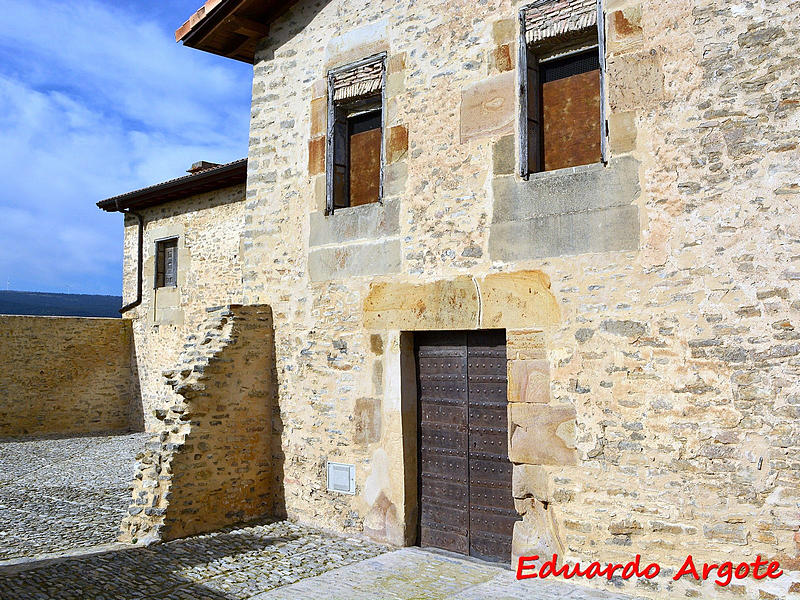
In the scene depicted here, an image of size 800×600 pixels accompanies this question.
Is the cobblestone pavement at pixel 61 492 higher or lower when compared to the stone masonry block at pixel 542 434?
lower

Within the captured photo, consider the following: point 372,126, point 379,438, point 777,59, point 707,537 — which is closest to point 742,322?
point 707,537

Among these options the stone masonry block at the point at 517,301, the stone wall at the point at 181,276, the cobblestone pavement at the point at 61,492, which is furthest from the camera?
the stone wall at the point at 181,276

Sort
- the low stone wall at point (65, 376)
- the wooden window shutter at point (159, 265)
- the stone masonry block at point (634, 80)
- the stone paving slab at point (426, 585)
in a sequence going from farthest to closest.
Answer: the wooden window shutter at point (159, 265) → the low stone wall at point (65, 376) → the stone masonry block at point (634, 80) → the stone paving slab at point (426, 585)

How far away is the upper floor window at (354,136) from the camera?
271 inches

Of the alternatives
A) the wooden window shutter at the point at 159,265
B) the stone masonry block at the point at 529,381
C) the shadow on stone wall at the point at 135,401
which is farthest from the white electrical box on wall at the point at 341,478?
the shadow on stone wall at the point at 135,401

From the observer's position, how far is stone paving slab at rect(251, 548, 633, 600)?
189 inches

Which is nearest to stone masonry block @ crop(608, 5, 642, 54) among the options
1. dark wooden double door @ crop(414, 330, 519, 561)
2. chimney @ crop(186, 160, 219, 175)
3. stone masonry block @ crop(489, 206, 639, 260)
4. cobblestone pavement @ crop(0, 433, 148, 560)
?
stone masonry block @ crop(489, 206, 639, 260)

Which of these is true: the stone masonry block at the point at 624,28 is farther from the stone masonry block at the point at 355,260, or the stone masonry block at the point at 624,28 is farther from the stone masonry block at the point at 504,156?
the stone masonry block at the point at 355,260

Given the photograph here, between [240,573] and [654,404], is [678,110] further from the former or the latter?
[240,573]

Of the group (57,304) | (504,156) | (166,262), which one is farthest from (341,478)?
(57,304)

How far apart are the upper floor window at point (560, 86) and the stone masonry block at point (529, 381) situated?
5.07ft

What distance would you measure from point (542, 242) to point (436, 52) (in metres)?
2.14

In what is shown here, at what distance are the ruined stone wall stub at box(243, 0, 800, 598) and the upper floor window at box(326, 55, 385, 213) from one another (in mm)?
512

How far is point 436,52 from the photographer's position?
6227 mm
